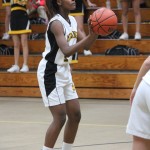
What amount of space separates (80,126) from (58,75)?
2.55m

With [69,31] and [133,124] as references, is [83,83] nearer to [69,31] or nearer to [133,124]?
[69,31]

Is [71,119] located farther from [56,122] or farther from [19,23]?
[19,23]

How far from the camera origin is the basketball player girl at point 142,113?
13.3 ft

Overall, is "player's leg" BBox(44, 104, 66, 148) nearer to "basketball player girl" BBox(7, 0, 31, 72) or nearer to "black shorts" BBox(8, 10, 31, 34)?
"basketball player girl" BBox(7, 0, 31, 72)

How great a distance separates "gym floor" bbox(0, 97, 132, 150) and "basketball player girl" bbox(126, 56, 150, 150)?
2.45 meters

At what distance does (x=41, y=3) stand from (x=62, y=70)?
6.34m

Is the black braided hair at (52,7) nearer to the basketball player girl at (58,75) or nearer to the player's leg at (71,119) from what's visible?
the basketball player girl at (58,75)

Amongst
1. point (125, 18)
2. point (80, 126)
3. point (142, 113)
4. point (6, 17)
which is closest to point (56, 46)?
point (142, 113)

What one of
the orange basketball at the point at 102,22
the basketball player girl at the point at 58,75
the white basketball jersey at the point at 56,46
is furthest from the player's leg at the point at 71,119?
the orange basketball at the point at 102,22

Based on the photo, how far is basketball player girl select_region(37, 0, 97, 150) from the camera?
5.59 m

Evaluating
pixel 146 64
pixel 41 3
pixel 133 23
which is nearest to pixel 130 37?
pixel 133 23

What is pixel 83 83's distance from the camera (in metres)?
10.8

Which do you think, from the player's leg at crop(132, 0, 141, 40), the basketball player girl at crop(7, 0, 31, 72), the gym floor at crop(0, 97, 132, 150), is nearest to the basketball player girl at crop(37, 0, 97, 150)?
the gym floor at crop(0, 97, 132, 150)

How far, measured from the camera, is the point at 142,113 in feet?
13.4
